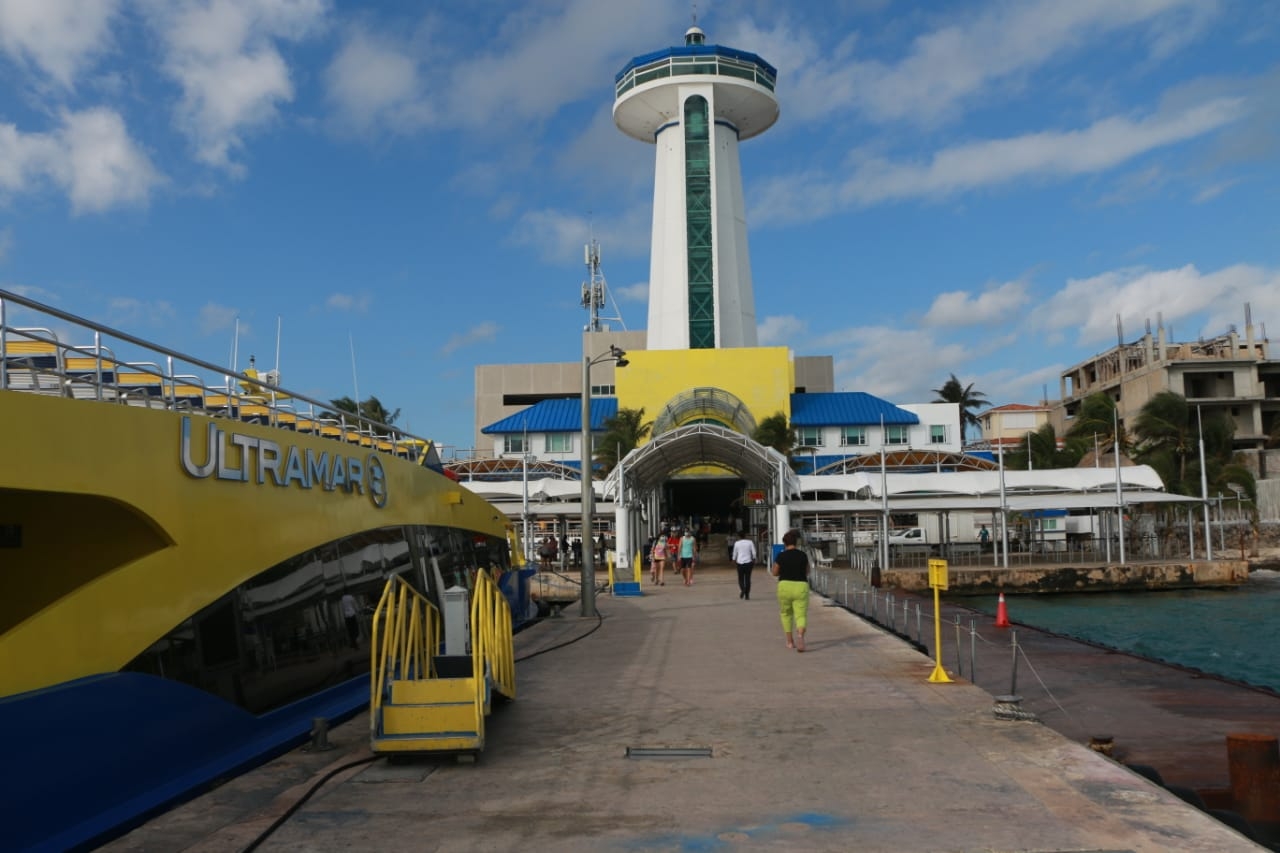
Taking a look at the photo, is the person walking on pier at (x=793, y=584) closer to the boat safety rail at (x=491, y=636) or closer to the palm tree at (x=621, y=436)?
the boat safety rail at (x=491, y=636)

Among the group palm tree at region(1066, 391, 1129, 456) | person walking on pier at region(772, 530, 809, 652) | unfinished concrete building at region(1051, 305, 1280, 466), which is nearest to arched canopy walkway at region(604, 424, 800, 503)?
person walking on pier at region(772, 530, 809, 652)

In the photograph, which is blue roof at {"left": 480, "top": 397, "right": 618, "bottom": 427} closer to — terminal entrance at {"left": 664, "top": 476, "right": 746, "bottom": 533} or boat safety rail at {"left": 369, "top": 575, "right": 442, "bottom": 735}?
terminal entrance at {"left": 664, "top": 476, "right": 746, "bottom": 533}

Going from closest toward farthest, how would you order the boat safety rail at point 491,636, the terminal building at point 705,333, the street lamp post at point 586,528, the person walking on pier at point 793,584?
the boat safety rail at point 491,636 < the person walking on pier at point 793,584 < the street lamp post at point 586,528 < the terminal building at point 705,333

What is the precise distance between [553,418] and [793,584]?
2045 inches

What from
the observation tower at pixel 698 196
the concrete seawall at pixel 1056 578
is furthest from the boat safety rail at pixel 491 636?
the observation tower at pixel 698 196

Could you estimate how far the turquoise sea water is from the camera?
2520cm

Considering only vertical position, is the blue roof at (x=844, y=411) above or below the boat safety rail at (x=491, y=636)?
above

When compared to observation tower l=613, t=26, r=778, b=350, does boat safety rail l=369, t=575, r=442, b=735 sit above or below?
below

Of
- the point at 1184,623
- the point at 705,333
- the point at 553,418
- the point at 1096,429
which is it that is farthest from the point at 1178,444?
the point at 553,418

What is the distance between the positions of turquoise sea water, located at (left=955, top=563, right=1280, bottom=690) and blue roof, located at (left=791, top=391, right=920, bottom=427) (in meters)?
23.3

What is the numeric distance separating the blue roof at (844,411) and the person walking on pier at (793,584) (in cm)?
4908

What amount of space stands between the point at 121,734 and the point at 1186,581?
43.2 metres

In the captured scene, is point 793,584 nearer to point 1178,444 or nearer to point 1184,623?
point 1184,623

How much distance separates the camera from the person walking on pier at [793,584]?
14.5m
